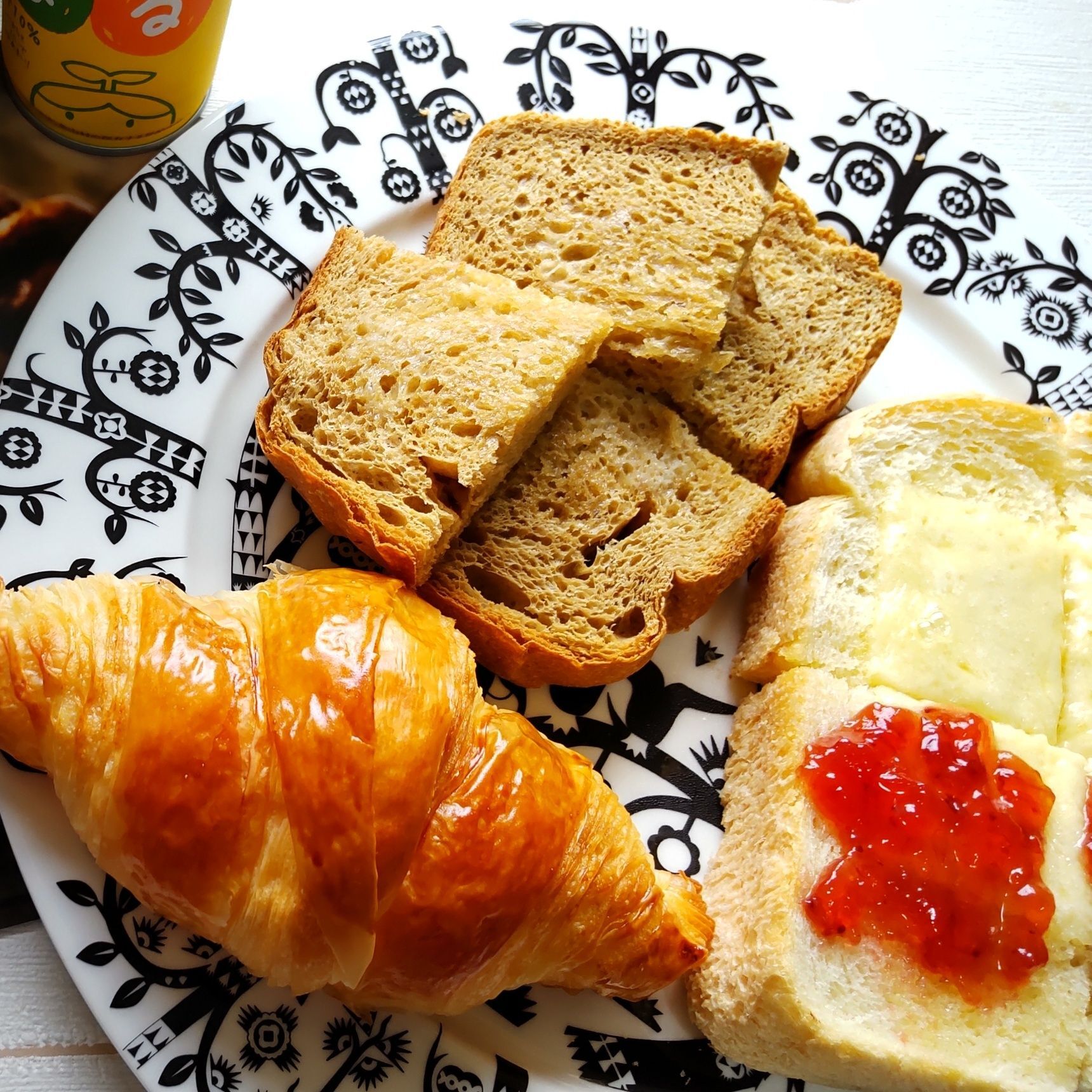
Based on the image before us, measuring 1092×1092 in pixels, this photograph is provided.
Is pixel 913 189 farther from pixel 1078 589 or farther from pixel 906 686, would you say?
pixel 906 686

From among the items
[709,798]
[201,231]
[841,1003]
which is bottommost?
[841,1003]

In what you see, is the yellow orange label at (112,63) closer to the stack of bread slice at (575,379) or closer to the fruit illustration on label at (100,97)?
the fruit illustration on label at (100,97)

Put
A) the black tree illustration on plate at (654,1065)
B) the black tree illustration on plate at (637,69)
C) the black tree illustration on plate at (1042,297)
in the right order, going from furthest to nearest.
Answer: the black tree illustration on plate at (1042,297) < the black tree illustration on plate at (637,69) < the black tree illustration on plate at (654,1065)

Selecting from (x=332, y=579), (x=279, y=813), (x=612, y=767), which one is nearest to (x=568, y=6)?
(x=332, y=579)

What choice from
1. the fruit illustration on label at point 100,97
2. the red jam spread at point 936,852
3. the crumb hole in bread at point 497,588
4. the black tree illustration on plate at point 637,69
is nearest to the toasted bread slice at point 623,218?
the black tree illustration on plate at point 637,69

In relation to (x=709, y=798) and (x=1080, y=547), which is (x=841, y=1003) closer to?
(x=709, y=798)

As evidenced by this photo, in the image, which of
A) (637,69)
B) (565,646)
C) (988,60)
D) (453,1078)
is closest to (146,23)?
(637,69)

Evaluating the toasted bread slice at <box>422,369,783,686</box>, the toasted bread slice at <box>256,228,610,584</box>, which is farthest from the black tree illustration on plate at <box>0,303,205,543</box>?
the toasted bread slice at <box>422,369,783,686</box>
